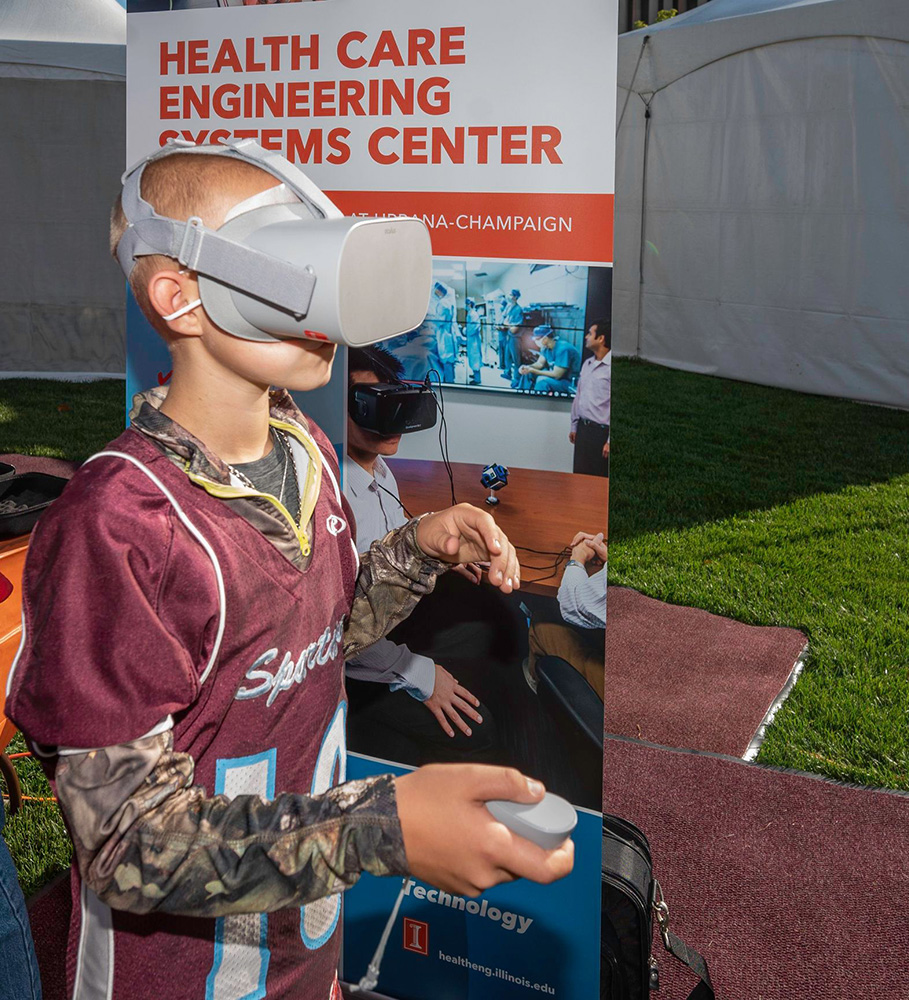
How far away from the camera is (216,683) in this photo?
110 centimetres

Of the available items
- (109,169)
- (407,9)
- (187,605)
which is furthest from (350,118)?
(109,169)

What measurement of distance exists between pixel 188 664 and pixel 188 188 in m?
0.47

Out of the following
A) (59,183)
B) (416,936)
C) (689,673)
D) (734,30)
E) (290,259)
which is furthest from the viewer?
(59,183)

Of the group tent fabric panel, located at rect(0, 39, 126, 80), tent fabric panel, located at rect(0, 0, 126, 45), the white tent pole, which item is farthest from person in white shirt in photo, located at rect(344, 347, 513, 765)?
the white tent pole

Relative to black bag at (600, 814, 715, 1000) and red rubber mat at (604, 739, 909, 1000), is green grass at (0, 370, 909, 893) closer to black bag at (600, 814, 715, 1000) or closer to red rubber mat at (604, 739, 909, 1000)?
red rubber mat at (604, 739, 909, 1000)

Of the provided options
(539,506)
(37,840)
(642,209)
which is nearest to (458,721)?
(539,506)

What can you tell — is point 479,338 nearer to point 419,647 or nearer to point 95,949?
point 419,647

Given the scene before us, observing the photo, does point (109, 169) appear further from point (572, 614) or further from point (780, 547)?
point (572, 614)

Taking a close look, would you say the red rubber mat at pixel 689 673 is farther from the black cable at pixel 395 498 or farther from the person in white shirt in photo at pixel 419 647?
the black cable at pixel 395 498

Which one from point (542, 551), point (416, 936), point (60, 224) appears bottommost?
point (416, 936)

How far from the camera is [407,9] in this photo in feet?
5.98

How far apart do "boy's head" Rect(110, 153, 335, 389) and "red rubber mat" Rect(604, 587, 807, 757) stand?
9.08ft

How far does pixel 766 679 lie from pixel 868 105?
5633 mm

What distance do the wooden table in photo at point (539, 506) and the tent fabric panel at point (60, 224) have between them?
744 cm
